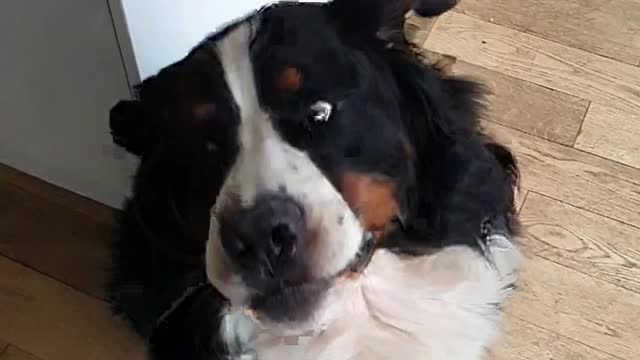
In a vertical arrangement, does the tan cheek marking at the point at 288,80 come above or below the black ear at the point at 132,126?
above

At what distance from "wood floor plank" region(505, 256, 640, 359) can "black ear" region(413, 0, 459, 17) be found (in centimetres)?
67

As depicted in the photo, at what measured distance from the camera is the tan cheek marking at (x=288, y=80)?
1287mm

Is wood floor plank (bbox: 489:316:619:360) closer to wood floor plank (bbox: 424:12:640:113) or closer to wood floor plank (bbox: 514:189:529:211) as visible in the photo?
wood floor plank (bbox: 514:189:529:211)

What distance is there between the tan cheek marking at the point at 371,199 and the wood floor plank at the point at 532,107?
2.69 feet

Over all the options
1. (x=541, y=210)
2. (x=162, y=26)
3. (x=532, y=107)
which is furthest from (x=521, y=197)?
(x=162, y=26)

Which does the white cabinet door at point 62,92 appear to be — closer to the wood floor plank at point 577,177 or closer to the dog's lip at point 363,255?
the dog's lip at point 363,255

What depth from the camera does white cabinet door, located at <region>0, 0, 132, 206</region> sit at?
1650 millimetres

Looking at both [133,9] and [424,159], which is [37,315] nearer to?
[133,9]

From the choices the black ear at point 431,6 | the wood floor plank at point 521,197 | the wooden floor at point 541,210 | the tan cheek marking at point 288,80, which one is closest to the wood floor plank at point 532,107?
the wooden floor at point 541,210

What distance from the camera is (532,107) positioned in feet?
7.16

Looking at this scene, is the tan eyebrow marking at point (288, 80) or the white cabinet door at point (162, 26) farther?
the white cabinet door at point (162, 26)

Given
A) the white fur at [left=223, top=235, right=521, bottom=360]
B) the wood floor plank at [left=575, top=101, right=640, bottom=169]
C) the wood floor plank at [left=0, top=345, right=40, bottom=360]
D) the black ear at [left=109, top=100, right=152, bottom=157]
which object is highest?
the black ear at [left=109, top=100, right=152, bottom=157]

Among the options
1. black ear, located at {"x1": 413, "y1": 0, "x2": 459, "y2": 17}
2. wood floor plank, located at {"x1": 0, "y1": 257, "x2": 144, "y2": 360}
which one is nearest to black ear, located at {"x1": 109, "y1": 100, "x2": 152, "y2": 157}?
black ear, located at {"x1": 413, "y1": 0, "x2": 459, "y2": 17}

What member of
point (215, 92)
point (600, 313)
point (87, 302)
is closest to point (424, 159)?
point (215, 92)
